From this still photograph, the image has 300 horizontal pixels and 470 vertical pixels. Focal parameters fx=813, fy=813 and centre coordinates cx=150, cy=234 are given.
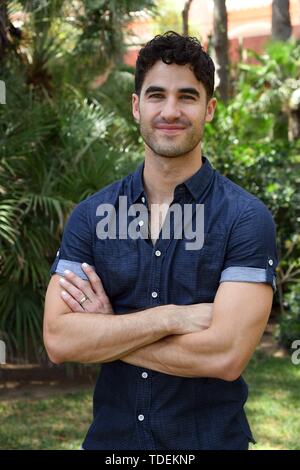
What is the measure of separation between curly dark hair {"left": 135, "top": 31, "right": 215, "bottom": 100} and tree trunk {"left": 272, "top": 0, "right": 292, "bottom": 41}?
36.6 ft

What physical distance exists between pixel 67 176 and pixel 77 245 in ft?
14.9

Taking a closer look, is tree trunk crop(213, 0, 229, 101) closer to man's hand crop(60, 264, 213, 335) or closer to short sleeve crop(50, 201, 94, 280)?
short sleeve crop(50, 201, 94, 280)

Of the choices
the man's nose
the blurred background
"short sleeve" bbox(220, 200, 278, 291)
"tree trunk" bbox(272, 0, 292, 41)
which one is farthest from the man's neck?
"tree trunk" bbox(272, 0, 292, 41)

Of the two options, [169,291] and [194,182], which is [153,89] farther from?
[169,291]

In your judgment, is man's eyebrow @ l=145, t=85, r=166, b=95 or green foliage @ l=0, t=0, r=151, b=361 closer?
man's eyebrow @ l=145, t=85, r=166, b=95

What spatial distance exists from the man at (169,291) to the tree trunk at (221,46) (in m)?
9.89

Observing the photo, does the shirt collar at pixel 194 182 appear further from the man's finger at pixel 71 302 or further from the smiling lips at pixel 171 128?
the man's finger at pixel 71 302

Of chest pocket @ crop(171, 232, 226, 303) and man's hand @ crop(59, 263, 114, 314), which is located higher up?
chest pocket @ crop(171, 232, 226, 303)

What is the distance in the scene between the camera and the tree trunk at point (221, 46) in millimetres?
12375

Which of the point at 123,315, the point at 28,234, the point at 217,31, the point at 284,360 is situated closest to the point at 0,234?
the point at 28,234

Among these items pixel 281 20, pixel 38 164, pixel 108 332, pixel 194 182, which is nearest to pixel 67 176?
pixel 38 164

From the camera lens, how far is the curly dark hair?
102 inches

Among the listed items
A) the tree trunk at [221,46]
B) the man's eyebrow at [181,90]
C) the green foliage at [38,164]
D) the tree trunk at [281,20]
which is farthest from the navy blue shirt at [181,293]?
the tree trunk at [281,20]

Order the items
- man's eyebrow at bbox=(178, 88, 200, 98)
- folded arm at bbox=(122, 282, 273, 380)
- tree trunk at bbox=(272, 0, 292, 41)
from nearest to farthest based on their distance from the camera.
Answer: folded arm at bbox=(122, 282, 273, 380)
man's eyebrow at bbox=(178, 88, 200, 98)
tree trunk at bbox=(272, 0, 292, 41)
